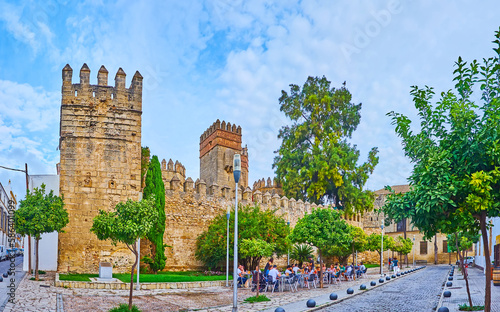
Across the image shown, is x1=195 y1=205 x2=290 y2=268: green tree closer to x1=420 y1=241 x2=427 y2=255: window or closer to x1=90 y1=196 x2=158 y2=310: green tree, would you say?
x1=90 y1=196 x2=158 y2=310: green tree

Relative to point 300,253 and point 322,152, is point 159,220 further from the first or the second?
point 322,152

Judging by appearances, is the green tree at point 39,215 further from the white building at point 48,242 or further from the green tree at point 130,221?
the green tree at point 130,221

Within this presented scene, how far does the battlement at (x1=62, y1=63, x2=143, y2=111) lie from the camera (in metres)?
19.0

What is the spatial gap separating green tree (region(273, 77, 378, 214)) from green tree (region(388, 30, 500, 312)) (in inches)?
951

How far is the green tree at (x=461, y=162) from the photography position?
7461 mm

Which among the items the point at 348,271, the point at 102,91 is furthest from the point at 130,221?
the point at 348,271

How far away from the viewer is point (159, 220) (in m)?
20.7

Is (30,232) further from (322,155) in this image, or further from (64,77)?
(322,155)

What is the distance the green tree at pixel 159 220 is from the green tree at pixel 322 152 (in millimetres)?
14352

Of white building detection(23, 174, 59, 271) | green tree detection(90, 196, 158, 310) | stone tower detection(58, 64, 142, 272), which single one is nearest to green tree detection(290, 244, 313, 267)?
stone tower detection(58, 64, 142, 272)

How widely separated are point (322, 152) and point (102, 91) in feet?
61.1

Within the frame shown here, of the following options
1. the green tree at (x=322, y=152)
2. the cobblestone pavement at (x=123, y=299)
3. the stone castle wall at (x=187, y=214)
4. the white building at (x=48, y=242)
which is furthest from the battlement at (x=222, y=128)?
the cobblestone pavement at (x=123, y=299)

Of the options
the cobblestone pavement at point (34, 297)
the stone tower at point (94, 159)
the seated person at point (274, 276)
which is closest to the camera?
the cobblestone pavement at point (34, 297)

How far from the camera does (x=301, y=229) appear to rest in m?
18.8
